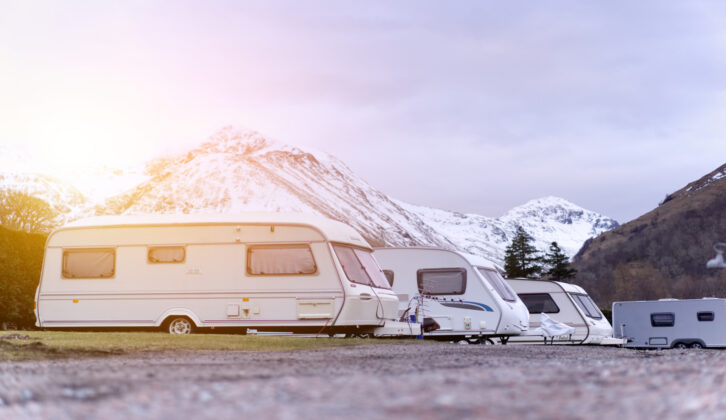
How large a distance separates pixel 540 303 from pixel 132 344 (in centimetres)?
1214

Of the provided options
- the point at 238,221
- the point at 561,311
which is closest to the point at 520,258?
the point at 561,311

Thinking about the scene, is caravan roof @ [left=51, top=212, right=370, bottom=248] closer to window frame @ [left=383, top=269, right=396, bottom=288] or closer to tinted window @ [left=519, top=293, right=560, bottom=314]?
window frame @ [left=383, top=269, right=396, bottom=288]

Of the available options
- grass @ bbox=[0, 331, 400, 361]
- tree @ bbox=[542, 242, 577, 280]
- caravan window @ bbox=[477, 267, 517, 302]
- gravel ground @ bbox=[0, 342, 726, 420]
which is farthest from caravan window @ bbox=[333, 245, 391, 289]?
tree @ bbox=[542, 242, 577, 280]

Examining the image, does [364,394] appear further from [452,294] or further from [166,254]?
[452,294]

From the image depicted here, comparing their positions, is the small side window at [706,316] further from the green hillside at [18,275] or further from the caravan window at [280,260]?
the green hillside at [18,275]

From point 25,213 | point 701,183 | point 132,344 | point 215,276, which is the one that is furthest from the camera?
point 701,183

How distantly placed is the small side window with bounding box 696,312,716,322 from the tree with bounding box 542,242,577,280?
3859 cm

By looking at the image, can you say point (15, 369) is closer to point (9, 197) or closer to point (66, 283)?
point (66, 283)

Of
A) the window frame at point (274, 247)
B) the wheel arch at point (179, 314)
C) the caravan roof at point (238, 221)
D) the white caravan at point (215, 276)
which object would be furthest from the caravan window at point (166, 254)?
the window frame at point (274, 247)

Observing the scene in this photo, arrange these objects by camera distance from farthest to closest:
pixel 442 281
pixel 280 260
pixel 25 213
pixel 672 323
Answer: pixel 25 213, pixel 672 323, pixel 442 281, pixel 280 260

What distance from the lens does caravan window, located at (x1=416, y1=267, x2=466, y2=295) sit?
57.4ft

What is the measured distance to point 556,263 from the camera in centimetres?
6391

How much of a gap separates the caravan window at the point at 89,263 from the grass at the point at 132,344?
202 centimetres

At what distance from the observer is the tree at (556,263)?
6334 cm
